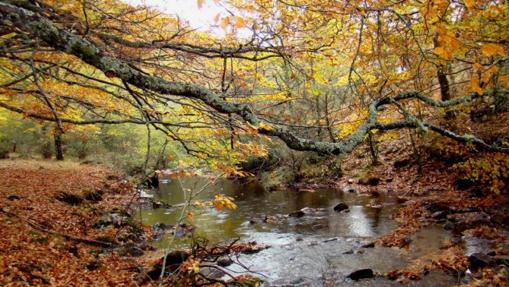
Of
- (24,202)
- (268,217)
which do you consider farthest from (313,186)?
(24,202)

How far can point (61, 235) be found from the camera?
898cm

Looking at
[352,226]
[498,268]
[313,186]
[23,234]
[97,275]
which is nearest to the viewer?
[498,268]

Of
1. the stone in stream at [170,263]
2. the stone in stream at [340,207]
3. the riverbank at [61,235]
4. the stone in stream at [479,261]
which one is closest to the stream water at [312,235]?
the stone in stream at [340,207]

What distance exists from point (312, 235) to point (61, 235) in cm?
720

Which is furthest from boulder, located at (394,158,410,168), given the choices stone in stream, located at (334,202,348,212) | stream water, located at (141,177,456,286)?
stone in stream, located at (334,202,348,212)

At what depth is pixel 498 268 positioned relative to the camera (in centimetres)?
632

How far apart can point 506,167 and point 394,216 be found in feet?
11.9

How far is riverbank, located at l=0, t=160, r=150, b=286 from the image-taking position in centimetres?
657

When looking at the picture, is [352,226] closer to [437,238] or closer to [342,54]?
[437,238]

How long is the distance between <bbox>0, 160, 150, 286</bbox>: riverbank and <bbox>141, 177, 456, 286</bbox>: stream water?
5.72 feet

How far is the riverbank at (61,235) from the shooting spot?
657 centimetres

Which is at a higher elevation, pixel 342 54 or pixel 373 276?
pixel 342 54

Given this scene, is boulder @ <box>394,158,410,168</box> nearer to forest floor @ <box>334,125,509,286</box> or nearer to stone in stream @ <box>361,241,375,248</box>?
forest floor @ <box>334,125,509,286</box>

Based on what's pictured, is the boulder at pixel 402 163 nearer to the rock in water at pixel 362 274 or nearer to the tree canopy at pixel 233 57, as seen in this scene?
the tree canopy at pixel 233 57
